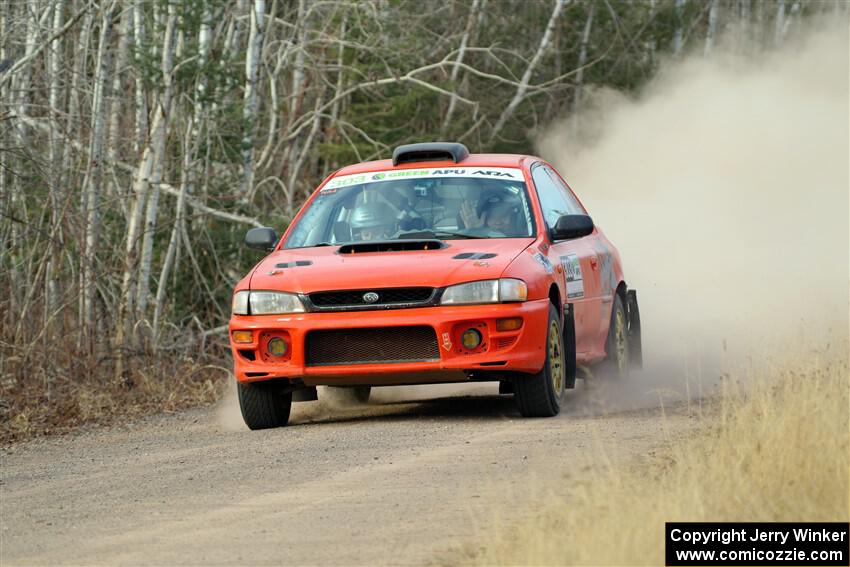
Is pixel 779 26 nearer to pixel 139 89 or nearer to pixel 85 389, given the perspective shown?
pixel 139 89

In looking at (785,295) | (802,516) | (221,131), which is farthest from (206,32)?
(802,516)

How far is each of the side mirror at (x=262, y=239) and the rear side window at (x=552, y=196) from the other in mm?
1823

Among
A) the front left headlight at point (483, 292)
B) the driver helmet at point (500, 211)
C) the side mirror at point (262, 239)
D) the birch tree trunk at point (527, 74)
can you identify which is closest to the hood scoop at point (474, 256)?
the front left headlight at point (483, 292)

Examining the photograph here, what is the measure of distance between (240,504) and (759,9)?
121 ft

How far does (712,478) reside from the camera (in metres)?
7.00

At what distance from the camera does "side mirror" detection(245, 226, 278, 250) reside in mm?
11172

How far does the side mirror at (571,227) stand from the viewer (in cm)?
1084

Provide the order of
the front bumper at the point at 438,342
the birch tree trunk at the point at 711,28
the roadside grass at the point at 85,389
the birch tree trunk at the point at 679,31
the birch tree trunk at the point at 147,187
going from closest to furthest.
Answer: the front bumper at the point at 438,342
the roadside grass at the point at 85,389
the birch tree trunk at the point at 147,187
the birch tree trunk at the point at 679,31
the birch tree trunk at the point at 711,28

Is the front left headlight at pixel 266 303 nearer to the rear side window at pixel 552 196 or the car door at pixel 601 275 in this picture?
the rear side window at pixel 552 196

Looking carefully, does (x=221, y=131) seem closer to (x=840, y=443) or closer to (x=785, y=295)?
(x=785, y=295)

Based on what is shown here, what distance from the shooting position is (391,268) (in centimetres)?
1010

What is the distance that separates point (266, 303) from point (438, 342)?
1.13 meters

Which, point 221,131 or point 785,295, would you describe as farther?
point 785,295

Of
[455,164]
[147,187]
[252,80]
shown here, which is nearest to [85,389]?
[455,164]
